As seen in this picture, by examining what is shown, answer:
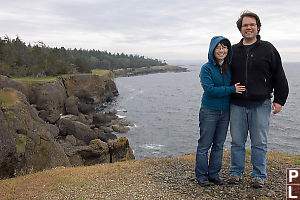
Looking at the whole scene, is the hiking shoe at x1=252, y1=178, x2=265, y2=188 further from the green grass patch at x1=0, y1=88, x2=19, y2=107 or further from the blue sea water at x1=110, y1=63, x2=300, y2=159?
the blue sea water at x1=110, y1=63, x2=300, y2=159

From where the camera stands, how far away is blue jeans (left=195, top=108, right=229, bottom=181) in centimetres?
614

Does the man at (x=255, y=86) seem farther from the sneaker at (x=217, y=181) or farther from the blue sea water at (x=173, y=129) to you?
the blue sea water at (x=173, y=129)

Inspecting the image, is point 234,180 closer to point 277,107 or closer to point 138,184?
point 277,107

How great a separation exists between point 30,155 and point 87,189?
219 inches

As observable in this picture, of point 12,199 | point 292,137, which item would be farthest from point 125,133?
point 12,199

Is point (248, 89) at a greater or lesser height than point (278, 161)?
greater

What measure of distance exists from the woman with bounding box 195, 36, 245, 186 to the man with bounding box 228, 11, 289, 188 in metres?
0.22

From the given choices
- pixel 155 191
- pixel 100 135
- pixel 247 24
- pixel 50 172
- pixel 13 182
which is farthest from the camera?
pixel 100 135

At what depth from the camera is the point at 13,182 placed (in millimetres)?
7738

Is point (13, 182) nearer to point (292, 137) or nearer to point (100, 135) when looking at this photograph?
point (100, 135)

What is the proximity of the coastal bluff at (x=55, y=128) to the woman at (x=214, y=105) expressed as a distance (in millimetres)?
6823

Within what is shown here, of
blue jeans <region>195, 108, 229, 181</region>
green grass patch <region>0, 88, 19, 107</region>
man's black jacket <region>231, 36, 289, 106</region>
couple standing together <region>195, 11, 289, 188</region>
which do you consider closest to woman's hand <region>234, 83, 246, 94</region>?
couple standing together <region>195, 11, 289, 188</region>

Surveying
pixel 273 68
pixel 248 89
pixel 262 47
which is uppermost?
pixel 262 47

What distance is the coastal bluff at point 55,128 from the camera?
1086 cm
